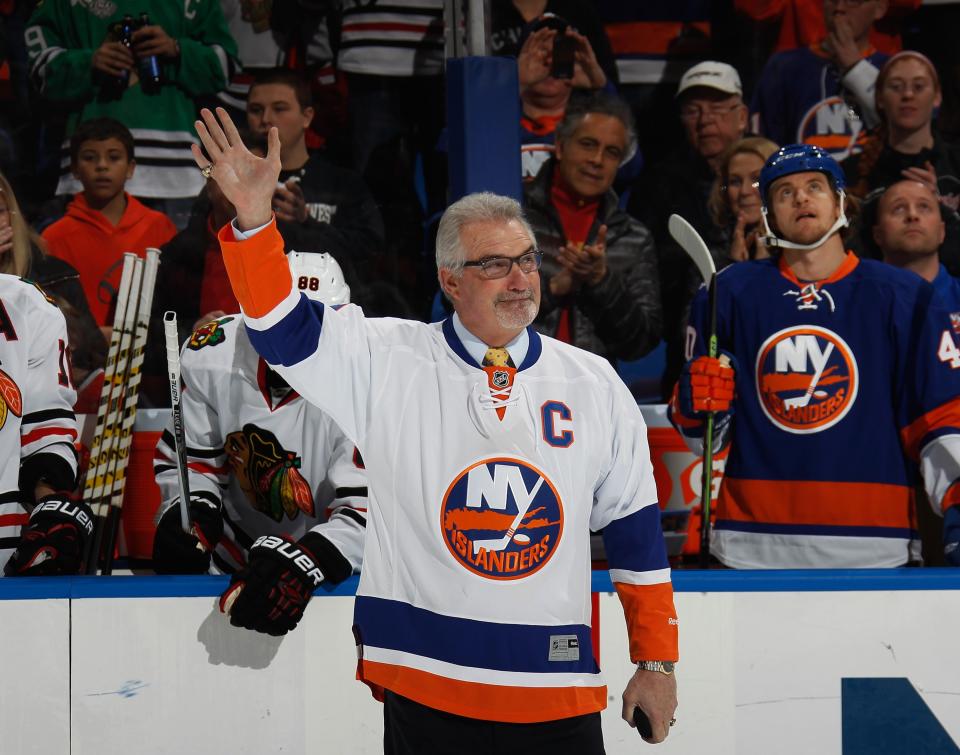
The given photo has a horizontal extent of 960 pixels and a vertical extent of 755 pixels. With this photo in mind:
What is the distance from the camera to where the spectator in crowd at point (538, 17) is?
4.27 metres

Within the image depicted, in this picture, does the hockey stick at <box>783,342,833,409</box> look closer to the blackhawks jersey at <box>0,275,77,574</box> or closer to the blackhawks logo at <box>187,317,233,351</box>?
the blackhawks logo at <box>187,317,233,351</box>

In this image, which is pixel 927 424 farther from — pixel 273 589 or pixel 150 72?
pixel 150 72

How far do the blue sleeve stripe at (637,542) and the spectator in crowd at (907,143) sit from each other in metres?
2.97

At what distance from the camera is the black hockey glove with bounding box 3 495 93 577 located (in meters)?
2.16

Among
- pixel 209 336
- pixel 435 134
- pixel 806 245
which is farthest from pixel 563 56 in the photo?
pixel 209 336

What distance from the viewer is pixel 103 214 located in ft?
13.0

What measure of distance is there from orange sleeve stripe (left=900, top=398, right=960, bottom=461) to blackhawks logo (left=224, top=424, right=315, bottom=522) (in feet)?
4.47

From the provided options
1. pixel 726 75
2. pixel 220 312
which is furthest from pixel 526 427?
pixel 726 75

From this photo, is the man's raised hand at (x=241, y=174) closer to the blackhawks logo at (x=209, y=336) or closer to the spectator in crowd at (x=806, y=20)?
the blackhawks logo at (x=209, y=336)

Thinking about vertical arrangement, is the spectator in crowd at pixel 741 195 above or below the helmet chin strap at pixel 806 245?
above

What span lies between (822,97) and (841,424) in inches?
87.5

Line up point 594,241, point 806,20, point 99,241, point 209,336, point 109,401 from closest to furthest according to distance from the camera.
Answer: point 209,336 → point 109,401 → point 99,241 → point 594,241 → point 806,20

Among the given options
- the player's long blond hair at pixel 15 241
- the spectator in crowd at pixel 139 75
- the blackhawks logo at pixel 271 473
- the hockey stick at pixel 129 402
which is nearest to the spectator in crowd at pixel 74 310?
the player's long blond hair at pixel 15 241

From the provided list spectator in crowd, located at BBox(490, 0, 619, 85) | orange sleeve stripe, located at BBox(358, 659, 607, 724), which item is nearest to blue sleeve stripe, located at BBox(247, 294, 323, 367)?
orange sleeve stripe, located at BBox(358, 659, 607, 724)
